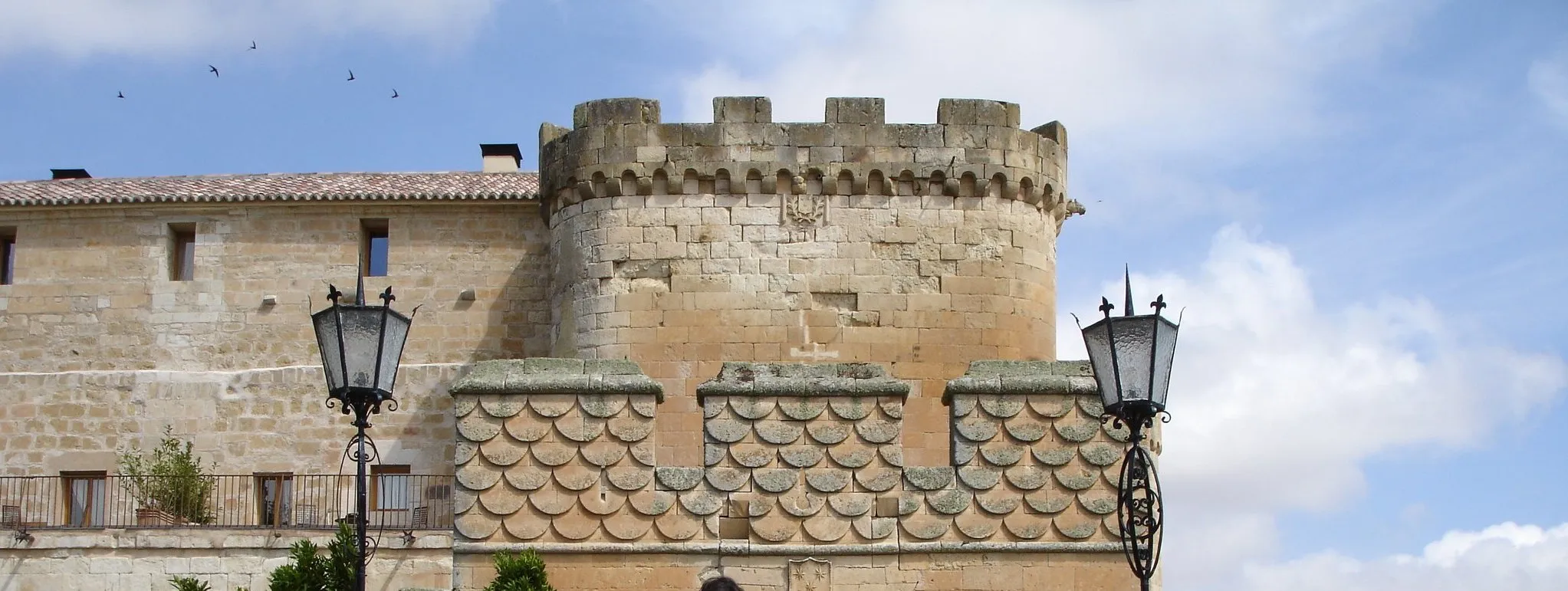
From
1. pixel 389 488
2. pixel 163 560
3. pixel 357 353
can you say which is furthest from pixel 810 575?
pixel 389 488

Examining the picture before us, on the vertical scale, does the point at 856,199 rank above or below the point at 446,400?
above

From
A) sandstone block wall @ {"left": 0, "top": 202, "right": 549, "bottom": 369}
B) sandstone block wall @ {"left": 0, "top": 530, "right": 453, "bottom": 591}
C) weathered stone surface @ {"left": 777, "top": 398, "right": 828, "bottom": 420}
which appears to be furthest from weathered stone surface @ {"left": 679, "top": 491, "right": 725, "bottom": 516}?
sandstone block wall @ {"left": 0, "top": 202, "right": 549, "bottom": 369}

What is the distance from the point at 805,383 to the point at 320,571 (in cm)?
326

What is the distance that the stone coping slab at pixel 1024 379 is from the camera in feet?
38.7

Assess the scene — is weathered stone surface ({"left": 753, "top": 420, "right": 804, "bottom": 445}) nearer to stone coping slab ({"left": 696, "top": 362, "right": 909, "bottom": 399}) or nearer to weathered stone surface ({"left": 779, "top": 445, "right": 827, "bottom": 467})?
weathered stone surface ({"left": 779, "top": 445, "right": 827, "bottom": 467})

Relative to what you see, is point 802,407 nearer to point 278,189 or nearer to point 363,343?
point 363,343

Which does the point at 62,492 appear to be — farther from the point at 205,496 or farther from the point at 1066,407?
the point at 1066,407

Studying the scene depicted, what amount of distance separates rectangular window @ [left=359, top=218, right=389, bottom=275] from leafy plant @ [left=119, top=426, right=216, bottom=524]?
3.12m

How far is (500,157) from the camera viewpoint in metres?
27.8

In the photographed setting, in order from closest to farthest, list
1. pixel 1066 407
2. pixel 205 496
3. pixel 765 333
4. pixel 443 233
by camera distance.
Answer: pixel 1066 407 < pixel 765 333 < pixel 205 496 < pixel 443 233

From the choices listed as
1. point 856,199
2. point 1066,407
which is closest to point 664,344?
point 856,199

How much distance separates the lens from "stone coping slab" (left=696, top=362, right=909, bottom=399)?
1173cm

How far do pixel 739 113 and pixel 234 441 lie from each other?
306 inches

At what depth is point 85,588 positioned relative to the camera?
21.3m
